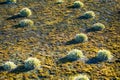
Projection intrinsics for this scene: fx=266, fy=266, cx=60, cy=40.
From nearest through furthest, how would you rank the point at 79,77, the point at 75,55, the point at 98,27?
the point at 79,77, the point at 75,55, the point at 98,27

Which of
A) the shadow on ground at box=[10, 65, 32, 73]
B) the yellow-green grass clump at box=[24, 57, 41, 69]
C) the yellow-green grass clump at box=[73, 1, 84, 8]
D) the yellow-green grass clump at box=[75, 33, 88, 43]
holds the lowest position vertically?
the shadow on ground at box=[10, 65, 32, 73]

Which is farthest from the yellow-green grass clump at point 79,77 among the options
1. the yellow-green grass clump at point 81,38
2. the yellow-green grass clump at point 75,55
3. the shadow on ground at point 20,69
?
the yellow-green grass clump at point 81,38

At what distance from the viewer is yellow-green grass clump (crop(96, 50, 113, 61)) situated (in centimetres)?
1578

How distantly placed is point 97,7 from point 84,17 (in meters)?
2.21

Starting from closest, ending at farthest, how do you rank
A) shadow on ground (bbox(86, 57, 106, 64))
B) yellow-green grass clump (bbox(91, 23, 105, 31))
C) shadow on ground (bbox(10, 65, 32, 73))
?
1. shadow on ground (bbox(10, 65, 32, 73))
2. shadow on ground (bbox(86, 57, 106, 64))
3. yellow-green grass clump (bbox(91, 23, 105, 31))

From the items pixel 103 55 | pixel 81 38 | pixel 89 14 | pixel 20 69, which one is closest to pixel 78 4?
pixel 89 14

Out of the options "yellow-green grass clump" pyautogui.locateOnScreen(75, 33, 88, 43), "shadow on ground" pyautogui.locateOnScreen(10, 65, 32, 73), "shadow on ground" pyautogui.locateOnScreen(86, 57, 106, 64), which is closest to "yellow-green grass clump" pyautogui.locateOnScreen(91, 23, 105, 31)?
"yellow-green grass clump" pyautogui.locateOnScreen(75, 33, 88, 43)

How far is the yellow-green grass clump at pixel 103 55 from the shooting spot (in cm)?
1578

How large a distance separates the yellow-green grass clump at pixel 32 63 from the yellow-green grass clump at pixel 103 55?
3586 millimetres

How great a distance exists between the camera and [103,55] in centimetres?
1584

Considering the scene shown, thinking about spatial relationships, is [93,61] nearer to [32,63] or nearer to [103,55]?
[103,55]

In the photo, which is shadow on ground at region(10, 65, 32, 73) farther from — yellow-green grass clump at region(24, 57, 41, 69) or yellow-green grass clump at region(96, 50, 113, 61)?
yellow-green grass clump at region(96, 50, 113, 61)

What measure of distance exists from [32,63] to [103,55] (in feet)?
13.9

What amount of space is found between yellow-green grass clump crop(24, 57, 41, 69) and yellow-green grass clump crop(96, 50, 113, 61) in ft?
11.8
